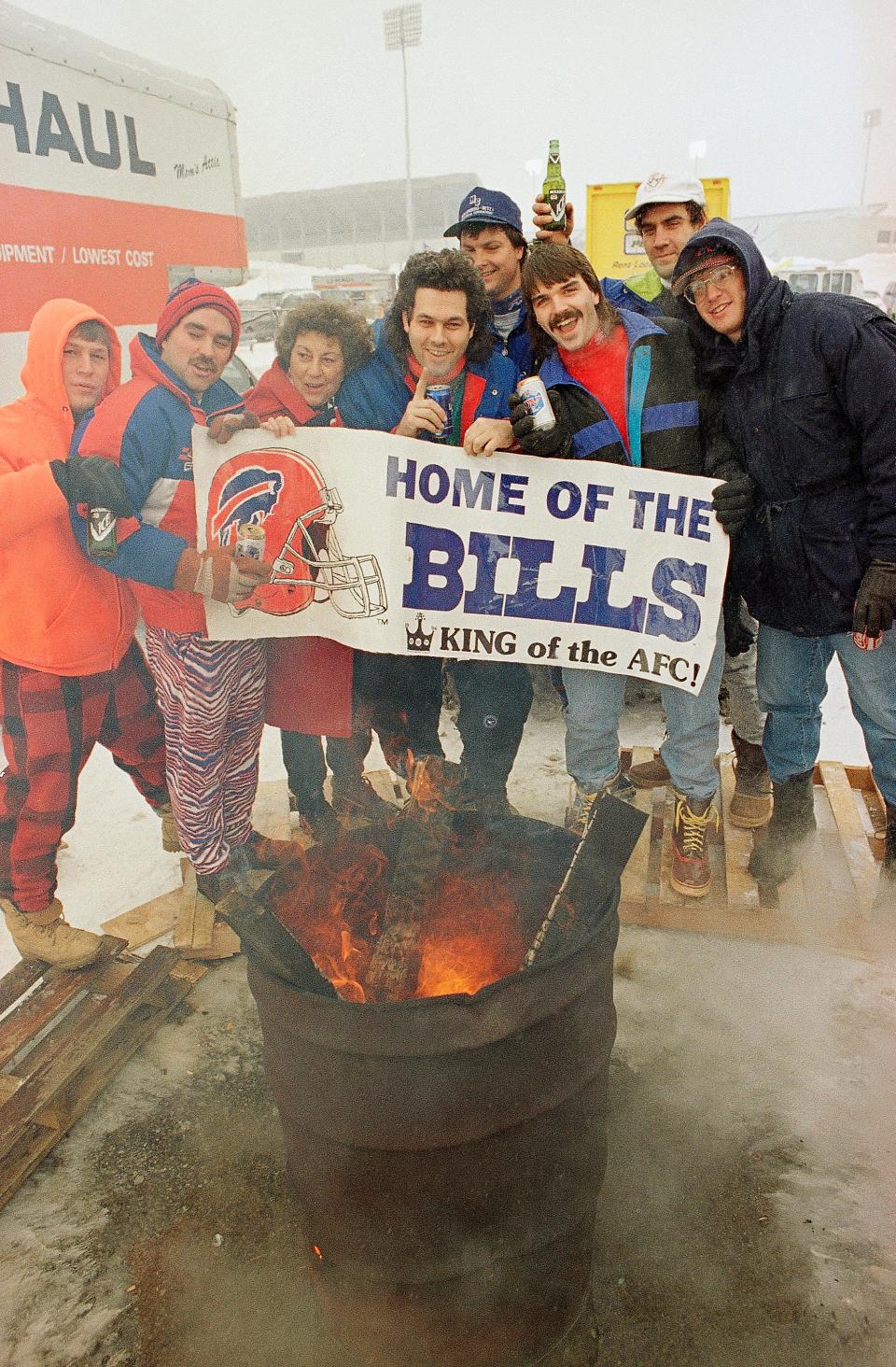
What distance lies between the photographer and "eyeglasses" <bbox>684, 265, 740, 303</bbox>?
2676 mm

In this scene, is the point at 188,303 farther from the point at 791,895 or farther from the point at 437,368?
the point at 791,895

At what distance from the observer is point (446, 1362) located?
1995mm

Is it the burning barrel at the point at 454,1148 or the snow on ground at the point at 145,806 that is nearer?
the burning barrel at the point at 454,1148

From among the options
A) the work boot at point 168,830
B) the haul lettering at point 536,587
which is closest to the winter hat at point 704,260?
the haul lettering at point 536,587

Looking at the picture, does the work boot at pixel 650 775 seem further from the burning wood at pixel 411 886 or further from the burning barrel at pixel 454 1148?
the burning barrel at pixel 454 1148

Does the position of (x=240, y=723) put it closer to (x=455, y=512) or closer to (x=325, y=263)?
(x=455, y=512)

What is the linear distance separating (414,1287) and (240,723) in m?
2.01

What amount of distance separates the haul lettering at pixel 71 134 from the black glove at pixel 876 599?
9.47ft

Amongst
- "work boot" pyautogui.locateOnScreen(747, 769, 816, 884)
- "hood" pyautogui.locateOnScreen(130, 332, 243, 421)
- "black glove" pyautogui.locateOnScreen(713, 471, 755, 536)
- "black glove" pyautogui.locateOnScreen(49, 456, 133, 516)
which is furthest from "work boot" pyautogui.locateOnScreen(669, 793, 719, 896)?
"black glove" pyautogui.locateOnScreen(49, 456, 133, 516)

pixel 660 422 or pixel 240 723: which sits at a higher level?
pixel 660 422

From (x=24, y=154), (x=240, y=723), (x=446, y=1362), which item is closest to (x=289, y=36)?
(x=24, y=154)

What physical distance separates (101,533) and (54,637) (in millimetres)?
402

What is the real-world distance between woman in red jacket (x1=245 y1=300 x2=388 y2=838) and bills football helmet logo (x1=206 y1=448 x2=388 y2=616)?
0.21 m

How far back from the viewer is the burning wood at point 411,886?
2.04m
